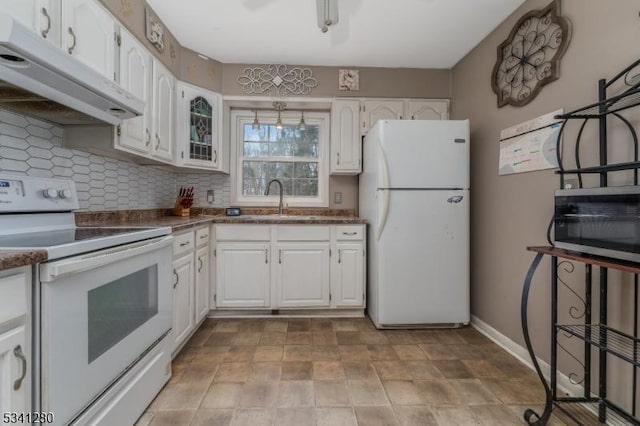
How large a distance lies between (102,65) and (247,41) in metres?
1.27

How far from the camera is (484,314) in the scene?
8.02 feet

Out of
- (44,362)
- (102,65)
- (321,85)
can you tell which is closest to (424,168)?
(321,85)

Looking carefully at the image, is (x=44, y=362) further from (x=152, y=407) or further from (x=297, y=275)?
(x=297, y=275)

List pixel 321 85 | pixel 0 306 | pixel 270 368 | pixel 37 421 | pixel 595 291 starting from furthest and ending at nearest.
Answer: pixel 321 85
pixel 270 368
pixel 595 291
pixel 37 421
pixel 0 306

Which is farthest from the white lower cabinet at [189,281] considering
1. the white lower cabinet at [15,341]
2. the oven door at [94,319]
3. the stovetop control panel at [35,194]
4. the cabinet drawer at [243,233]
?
the white lower cabinet at [15,341]

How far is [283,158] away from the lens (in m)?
3.32

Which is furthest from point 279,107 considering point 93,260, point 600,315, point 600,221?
point 600,315

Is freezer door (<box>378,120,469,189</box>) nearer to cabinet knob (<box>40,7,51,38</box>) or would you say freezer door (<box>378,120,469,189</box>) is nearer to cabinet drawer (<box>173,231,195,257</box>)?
cabinet drawer (<box>173,231,195,257</box>)

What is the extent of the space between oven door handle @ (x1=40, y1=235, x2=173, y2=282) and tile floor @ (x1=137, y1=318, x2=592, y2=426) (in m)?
0.82

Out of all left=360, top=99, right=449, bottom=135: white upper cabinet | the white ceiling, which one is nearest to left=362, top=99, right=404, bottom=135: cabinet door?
left=360, top=99, right=449, bottom=135: white upper cabinet

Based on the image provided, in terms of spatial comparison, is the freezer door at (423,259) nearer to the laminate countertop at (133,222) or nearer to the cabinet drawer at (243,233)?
the laminate countertop at (133,222)

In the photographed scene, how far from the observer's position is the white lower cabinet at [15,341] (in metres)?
0.82

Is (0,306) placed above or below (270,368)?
above

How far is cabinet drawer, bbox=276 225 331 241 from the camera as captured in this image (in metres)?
2.68
